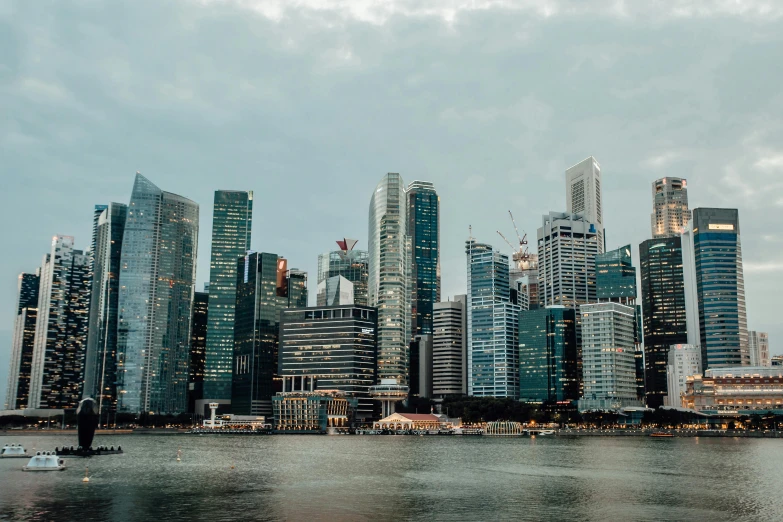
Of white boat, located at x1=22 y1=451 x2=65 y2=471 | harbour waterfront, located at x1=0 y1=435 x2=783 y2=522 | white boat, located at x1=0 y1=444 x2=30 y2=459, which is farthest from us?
white boat, located at x1=0 y1=444 x2=30 y2=459

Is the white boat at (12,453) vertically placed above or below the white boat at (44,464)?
below

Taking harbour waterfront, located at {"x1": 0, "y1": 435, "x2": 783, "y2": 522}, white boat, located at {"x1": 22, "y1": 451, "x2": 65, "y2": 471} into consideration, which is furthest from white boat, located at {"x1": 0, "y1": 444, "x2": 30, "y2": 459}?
white boat, located at {"x1": 22, "y1": 451, "x2": 65, "y2": 471}

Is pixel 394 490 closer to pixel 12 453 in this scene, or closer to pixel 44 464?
pixel 44 464

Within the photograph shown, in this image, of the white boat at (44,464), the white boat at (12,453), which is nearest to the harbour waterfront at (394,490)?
the white boat at (44,464)

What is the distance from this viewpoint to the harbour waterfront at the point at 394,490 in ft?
216

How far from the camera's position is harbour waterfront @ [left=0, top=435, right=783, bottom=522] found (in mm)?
65938

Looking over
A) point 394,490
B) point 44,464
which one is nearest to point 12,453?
point 44,464

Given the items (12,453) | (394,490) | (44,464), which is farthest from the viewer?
(12,453)

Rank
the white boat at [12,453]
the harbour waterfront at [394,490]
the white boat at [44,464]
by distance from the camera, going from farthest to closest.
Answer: the white boat at [12,453] → the white boat at [44,464] → the harbour waterfront at [394,490]

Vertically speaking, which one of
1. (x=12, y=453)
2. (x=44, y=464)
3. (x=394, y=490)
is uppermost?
(x=44, y=464)

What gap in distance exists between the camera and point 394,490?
276ft

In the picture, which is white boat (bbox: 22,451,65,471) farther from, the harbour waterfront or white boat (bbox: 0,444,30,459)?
white boat (bbox: 0,444,30,459)

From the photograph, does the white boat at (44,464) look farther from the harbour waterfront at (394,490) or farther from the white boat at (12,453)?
the white boat at (12,453)

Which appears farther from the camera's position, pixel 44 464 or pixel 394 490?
pixel 44 464
